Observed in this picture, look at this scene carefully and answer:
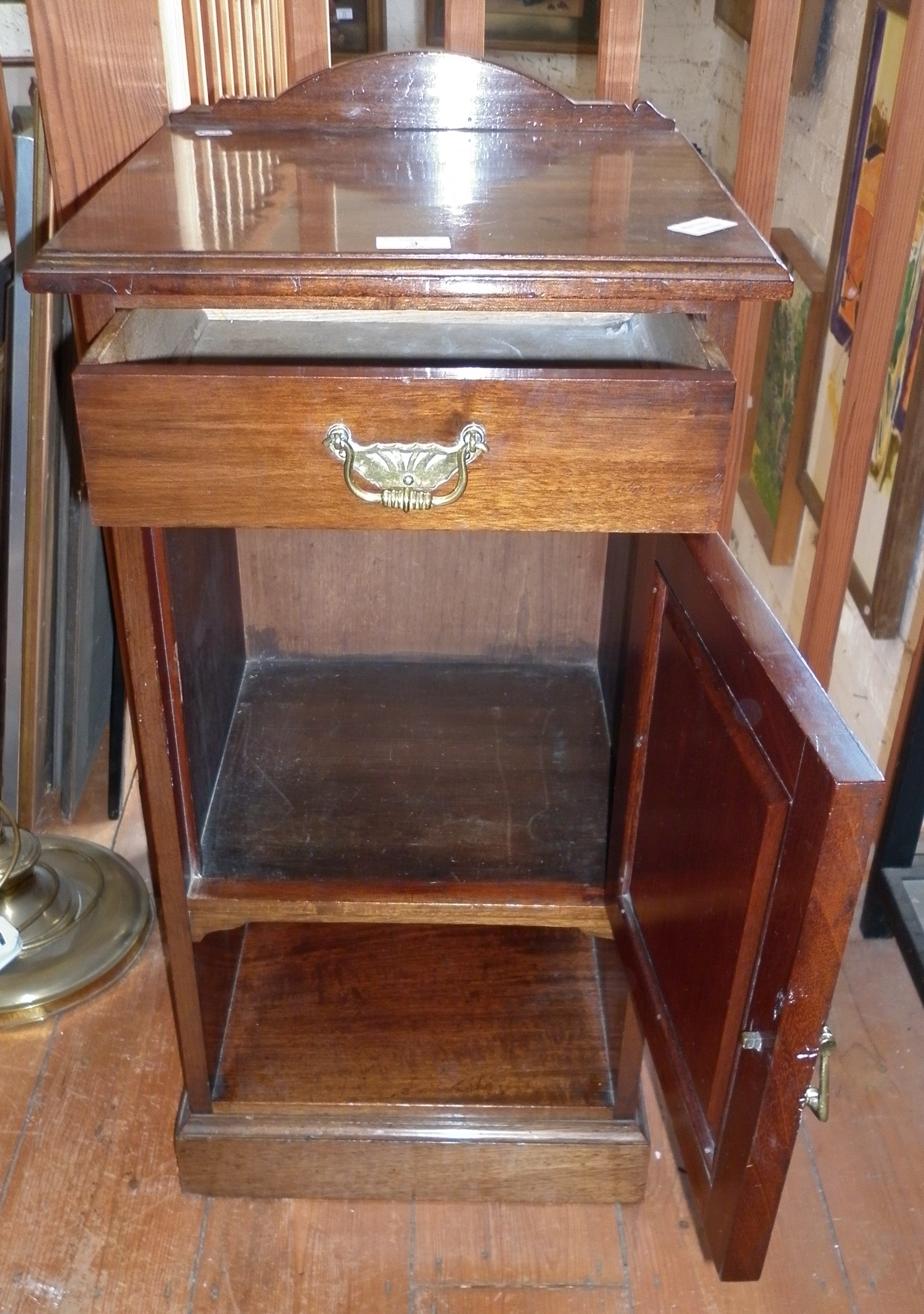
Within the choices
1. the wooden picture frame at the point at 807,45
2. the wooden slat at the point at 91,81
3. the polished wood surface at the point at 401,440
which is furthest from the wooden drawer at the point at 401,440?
the wooden picture frame at the point at 807,45

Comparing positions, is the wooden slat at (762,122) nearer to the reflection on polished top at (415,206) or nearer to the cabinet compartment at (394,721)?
the reflection on polished top at (415,206)

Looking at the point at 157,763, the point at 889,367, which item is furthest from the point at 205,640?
the point at 889,367

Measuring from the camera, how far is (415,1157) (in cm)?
120

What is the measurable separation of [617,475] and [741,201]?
0.56 meters

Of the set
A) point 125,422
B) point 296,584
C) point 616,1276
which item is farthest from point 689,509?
point 616,1276

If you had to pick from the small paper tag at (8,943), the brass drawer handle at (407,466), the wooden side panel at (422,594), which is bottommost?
the small paper tag at (8,943)

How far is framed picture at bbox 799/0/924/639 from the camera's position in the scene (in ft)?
5.39

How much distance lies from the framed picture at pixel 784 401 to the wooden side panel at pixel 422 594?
1.10 m

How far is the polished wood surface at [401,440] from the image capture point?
72cm

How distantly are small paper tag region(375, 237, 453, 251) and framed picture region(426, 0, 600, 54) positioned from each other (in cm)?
307

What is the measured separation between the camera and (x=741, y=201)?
117 centimetres

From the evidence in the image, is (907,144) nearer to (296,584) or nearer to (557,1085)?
(296,584)

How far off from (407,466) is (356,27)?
314cm

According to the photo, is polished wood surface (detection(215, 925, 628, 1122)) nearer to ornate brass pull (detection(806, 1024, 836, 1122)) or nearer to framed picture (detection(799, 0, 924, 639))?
ornate brass pull (detection(806, 1024, 836, 1122))
